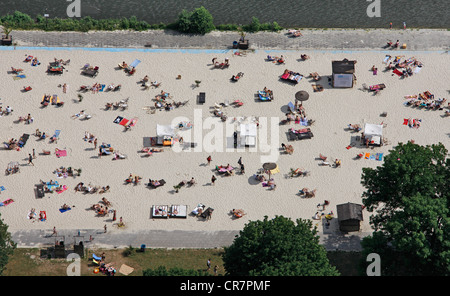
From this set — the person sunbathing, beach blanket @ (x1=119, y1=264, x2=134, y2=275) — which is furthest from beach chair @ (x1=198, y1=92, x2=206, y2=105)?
beach blanket @ (x1=119, y1=264, x2=134, y2=275)

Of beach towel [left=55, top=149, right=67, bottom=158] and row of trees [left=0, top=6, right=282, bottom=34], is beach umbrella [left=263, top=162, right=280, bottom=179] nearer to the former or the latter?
beach towel [left=55, top=149, right=67, bottom=158]

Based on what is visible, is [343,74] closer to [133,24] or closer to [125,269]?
[133,24]

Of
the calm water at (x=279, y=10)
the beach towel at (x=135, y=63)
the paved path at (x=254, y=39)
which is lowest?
the beach towel at (x=135, y=63)

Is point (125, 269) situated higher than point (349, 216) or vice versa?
point (349, 216)

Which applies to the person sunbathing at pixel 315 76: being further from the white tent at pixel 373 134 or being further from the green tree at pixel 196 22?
the green tree at pixel 196 22

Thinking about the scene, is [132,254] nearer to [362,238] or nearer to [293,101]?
[362,238]

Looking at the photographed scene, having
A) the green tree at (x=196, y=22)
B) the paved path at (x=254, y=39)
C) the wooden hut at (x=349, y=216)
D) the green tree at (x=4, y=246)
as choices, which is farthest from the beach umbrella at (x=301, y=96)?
the green tree at (x=4, y=246)

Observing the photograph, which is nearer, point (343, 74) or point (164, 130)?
point (164, 130)

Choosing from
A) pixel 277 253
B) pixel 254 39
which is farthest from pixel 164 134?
pixel 277 253
